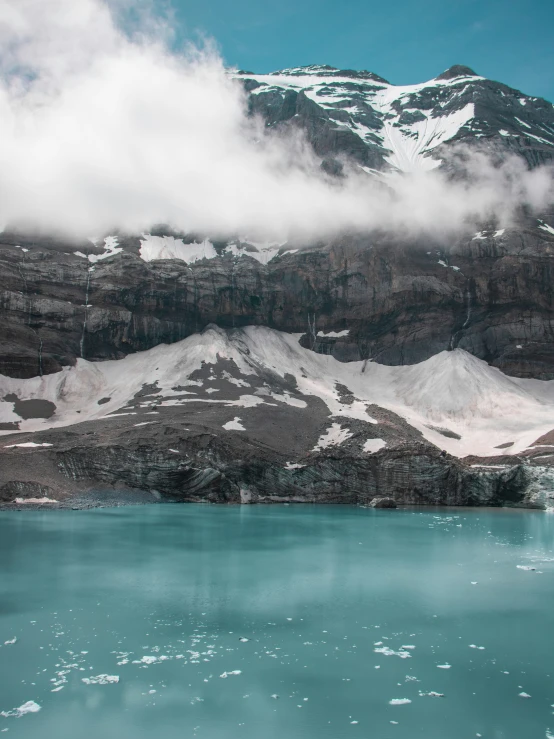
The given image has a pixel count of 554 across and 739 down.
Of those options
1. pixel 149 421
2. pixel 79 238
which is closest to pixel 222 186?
pixel 79 238

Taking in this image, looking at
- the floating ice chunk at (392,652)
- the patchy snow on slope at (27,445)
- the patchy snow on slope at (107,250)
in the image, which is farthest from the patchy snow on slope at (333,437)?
the patchy snow on slope at (107,250)

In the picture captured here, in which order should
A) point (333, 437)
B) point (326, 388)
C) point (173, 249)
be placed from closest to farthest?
point (333, 437) → point (326, 388) → point (173, 249)

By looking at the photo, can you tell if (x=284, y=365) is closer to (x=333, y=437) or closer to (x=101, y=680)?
(x=333, y=437)

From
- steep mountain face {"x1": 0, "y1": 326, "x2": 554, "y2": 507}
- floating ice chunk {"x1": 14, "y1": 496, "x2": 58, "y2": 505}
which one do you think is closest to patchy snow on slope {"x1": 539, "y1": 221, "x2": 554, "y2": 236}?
steep mountain face {"x1": 0, "y1": 326, "x2": 554, "y2": 507}

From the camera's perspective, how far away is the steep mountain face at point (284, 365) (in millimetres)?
77312

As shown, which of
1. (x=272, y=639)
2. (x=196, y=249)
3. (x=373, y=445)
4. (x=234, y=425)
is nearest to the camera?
(x=272, y=639)

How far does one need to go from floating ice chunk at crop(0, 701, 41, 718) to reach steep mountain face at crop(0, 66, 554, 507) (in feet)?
170

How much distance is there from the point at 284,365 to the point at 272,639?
103 metres

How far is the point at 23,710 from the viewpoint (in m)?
14.7

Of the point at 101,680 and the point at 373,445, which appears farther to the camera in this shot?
the point at 373,445

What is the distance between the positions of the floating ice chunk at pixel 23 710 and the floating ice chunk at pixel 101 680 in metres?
1.66

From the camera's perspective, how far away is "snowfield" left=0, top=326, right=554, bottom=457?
98688 mm

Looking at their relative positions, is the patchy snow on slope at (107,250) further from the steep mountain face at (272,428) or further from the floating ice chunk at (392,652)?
the floating ice chunk at (392,652)

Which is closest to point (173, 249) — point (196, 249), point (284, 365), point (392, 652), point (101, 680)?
point (196, 249)
